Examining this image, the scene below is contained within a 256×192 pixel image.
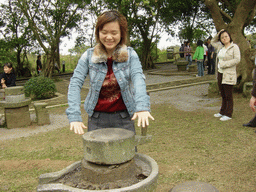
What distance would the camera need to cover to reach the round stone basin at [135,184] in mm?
1630

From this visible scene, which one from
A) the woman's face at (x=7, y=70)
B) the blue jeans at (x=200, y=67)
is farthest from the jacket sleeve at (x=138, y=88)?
the blue jeans at (x=200, y=67)

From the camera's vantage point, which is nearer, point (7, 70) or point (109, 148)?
point (109, 148)

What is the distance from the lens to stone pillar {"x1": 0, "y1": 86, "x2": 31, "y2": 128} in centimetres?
689

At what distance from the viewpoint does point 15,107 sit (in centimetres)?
698

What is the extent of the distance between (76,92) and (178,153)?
3.02 m

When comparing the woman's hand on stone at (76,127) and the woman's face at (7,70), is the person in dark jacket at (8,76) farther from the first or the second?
the woman's hand on stone at (76,127)

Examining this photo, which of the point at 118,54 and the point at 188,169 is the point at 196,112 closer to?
the point at 188,169

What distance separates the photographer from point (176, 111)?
25.0 ft

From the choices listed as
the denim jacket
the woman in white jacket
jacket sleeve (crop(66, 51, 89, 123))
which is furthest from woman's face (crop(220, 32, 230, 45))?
jacket sleeve (crop(66, 51, 89, 123))

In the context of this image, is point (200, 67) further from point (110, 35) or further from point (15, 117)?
point (110, 35)

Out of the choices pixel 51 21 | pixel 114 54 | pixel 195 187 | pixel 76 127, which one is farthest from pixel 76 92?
pixel 51 21

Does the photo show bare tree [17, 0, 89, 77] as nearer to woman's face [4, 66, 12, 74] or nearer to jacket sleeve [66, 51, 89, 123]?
woman's face [4, 66, 12, 74]

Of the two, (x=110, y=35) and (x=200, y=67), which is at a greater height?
(x=110, y=35)

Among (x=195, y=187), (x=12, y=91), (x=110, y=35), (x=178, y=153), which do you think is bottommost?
(x=178, y=153)
